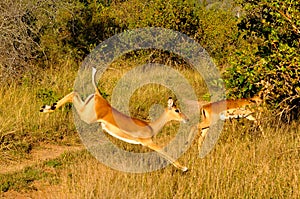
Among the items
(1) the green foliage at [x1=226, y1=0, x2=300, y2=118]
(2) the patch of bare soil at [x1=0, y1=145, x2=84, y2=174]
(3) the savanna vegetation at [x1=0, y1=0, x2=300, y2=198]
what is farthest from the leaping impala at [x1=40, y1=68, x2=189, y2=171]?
(1) the green foliage at [x1=226, y1=0, x2=300, y2=118]

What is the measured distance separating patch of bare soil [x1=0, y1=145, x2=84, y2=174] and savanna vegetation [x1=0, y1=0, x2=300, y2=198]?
1.5 inches

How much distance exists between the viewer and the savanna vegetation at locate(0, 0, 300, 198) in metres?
4.96

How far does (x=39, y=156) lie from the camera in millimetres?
6574

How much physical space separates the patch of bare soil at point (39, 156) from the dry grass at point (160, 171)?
0.11 meters

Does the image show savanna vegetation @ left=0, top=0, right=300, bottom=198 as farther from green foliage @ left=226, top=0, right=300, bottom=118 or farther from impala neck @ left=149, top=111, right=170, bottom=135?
impala neck @ left=149, top=111, right=170, bottom=135

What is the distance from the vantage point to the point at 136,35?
46.8 feet

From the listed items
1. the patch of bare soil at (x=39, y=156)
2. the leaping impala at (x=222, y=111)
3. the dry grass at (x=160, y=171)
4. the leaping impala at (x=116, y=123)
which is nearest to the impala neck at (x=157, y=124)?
the leaping impala at (x=116, y=123)

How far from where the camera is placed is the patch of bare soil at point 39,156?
5.98 meters

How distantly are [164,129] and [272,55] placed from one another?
2868 millimetres

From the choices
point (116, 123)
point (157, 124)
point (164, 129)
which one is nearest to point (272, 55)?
point (157, 124)

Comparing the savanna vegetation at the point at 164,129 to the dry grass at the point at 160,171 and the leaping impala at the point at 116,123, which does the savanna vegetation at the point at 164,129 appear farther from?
the leaping impala at the point at 116,123

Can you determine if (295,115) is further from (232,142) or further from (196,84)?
(196,84)

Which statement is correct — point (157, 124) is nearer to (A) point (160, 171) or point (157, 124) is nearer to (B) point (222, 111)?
(A) point (160, 171)

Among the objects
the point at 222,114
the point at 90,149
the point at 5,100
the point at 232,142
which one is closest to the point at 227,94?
the point at 222,114
